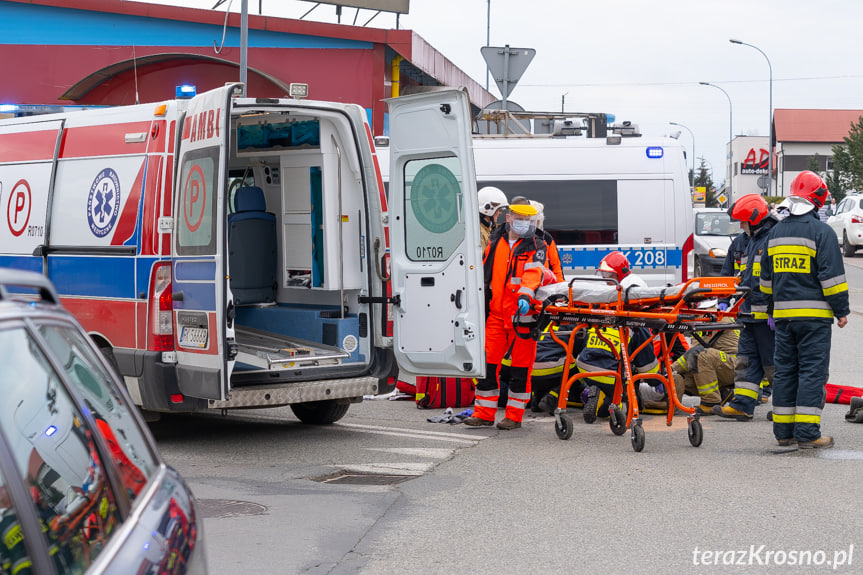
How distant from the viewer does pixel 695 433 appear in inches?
334

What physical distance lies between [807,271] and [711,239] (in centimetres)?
1727

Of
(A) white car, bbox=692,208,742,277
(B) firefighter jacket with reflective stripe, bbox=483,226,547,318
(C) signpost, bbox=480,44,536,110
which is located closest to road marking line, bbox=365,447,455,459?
(B) firefighter jacket with reflective stripe, bbox=483,226,547,318

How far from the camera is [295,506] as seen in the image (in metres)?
6.61

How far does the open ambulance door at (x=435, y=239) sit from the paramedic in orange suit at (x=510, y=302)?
661mm

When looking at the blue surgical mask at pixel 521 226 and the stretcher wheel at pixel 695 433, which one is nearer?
the stretcher wheel at pixel 695 433

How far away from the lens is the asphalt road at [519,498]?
5531mm

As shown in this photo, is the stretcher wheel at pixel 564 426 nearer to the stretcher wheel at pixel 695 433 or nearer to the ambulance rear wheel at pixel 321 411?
the stretcher wheel at pixel 695 433

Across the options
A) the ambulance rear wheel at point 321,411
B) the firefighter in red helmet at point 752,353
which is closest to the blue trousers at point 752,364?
the firefighter in red helmet at point 752,353

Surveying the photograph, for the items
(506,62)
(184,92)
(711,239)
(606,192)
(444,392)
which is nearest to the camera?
(184,92)

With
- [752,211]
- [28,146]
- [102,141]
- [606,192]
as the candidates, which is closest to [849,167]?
[606,192]

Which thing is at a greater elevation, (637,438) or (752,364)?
(752,364)

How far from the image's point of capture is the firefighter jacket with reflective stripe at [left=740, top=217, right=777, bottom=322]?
984cm

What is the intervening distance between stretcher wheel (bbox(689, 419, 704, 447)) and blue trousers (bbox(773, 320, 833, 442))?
551 millimetres

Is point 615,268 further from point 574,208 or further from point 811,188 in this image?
point 574,208
